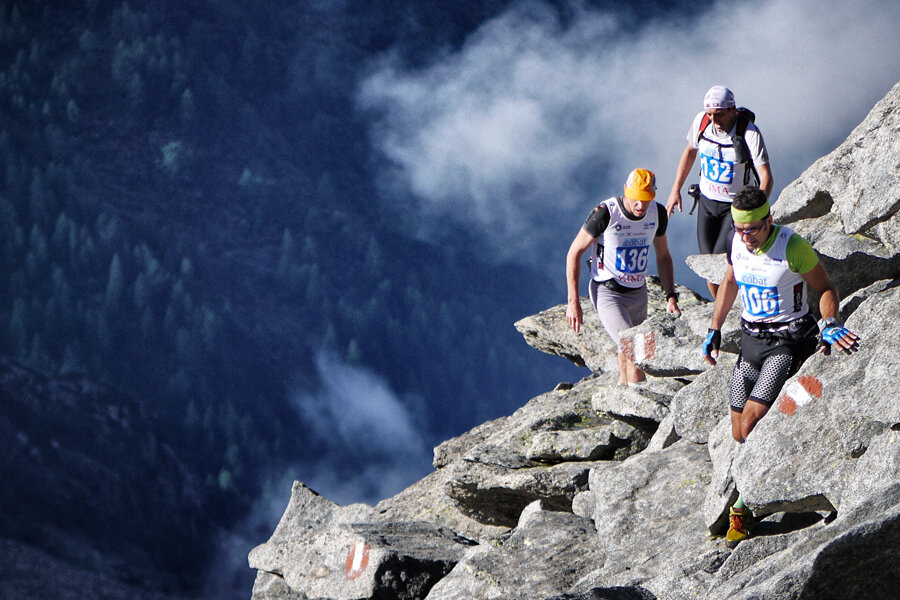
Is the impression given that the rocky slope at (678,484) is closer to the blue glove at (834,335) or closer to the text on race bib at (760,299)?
the blue glove at (834,335)

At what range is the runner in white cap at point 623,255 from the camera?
40.1 ft

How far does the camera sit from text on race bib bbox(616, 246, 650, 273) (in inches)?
492

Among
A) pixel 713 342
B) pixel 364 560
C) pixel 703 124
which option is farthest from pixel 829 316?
pixel 364 560

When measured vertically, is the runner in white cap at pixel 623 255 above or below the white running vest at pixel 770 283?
above

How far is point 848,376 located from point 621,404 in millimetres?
4986

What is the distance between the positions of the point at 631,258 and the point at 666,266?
1140 mm

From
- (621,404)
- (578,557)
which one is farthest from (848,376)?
(621,404)

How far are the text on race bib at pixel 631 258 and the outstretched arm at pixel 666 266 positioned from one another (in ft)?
1.70

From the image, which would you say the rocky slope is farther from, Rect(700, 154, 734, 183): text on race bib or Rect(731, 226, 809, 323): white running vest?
Rect(700, 154, 734, 183): text on race bib

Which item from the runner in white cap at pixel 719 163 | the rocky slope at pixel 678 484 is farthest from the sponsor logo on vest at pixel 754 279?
the runner in white cap at pixel 719 163

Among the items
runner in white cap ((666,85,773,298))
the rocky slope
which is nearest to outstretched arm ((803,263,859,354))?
the rocky slope

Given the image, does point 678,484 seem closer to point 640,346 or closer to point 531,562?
point 531,562

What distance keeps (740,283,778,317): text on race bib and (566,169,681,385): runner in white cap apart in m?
3.37

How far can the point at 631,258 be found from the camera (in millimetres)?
12531
